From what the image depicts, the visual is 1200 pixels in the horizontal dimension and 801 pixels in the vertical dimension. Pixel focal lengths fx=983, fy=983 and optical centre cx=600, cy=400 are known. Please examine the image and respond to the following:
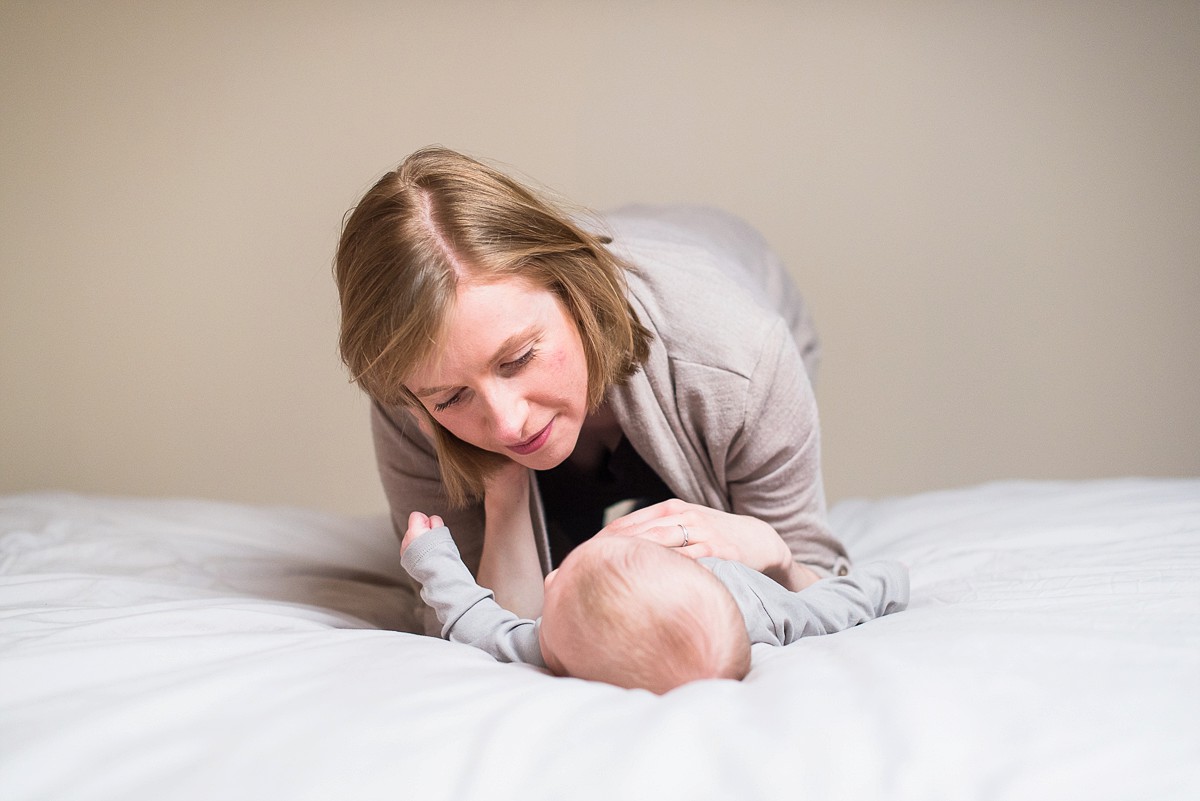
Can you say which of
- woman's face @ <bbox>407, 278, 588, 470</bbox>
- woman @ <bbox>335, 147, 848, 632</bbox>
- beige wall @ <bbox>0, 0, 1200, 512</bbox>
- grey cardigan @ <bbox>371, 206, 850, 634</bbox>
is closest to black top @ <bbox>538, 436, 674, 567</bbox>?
woman @ <bbox>335, 147, 848, 632</bbox>

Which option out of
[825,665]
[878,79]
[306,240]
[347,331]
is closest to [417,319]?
[347,331]

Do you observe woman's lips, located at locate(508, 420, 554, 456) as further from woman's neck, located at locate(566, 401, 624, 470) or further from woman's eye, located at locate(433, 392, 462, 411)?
woman's neck, located at locate(566, 401, 624, 470)

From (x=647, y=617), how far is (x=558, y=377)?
1.14ft

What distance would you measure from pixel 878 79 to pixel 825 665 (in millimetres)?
2201

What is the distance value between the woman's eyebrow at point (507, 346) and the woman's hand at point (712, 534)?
0.24m

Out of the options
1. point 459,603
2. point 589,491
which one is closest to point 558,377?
point 459,603

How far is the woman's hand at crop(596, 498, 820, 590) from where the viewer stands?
1194 millimetres

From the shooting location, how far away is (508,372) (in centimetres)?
113

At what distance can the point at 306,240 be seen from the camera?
108 inches

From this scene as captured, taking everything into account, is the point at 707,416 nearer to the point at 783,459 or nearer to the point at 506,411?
the point at 783,459

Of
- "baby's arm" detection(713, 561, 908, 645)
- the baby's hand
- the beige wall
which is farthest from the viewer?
the beige wall

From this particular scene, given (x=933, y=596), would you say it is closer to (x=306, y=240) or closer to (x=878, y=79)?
(x=878, y=79)

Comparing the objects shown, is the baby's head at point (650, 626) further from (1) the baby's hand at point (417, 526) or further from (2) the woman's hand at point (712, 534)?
(1) the baby's hand at point (417, 526)

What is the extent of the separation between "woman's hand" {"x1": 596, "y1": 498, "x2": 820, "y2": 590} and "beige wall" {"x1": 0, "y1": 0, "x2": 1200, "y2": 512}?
1.60 metres
